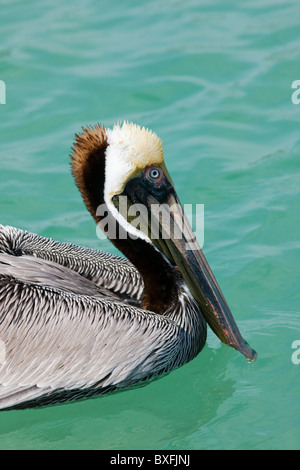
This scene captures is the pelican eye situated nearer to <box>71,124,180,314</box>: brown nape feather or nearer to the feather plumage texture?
<box>71,124,180,314</box>: brown nape feather

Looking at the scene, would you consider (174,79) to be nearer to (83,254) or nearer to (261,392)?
(83,254)

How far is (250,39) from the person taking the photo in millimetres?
8445

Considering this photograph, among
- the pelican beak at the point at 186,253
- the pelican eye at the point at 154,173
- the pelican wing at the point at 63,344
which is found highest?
the pelican eye at the point at 154,173

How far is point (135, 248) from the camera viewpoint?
200 inches

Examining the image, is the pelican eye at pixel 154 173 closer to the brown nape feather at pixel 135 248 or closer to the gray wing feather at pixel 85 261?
the brown nape feather at pixel 135 248

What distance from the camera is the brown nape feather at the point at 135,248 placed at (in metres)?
4.88

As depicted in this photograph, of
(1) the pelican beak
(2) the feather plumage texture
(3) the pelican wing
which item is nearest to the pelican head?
(1) the pelican beak

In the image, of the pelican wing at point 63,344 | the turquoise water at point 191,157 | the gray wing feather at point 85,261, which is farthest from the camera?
the gray wing feather at point 85,261

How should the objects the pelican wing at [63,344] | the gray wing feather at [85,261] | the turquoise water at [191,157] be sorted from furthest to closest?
the gray wing feather at [85,261]
the turquoise water at [191,157]
the pelican wing at [63,344]

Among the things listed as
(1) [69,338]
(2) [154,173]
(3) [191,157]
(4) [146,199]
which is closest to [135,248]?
(4) [146,199]

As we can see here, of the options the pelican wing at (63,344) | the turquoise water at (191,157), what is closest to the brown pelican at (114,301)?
the pelican wing at (63,344)
